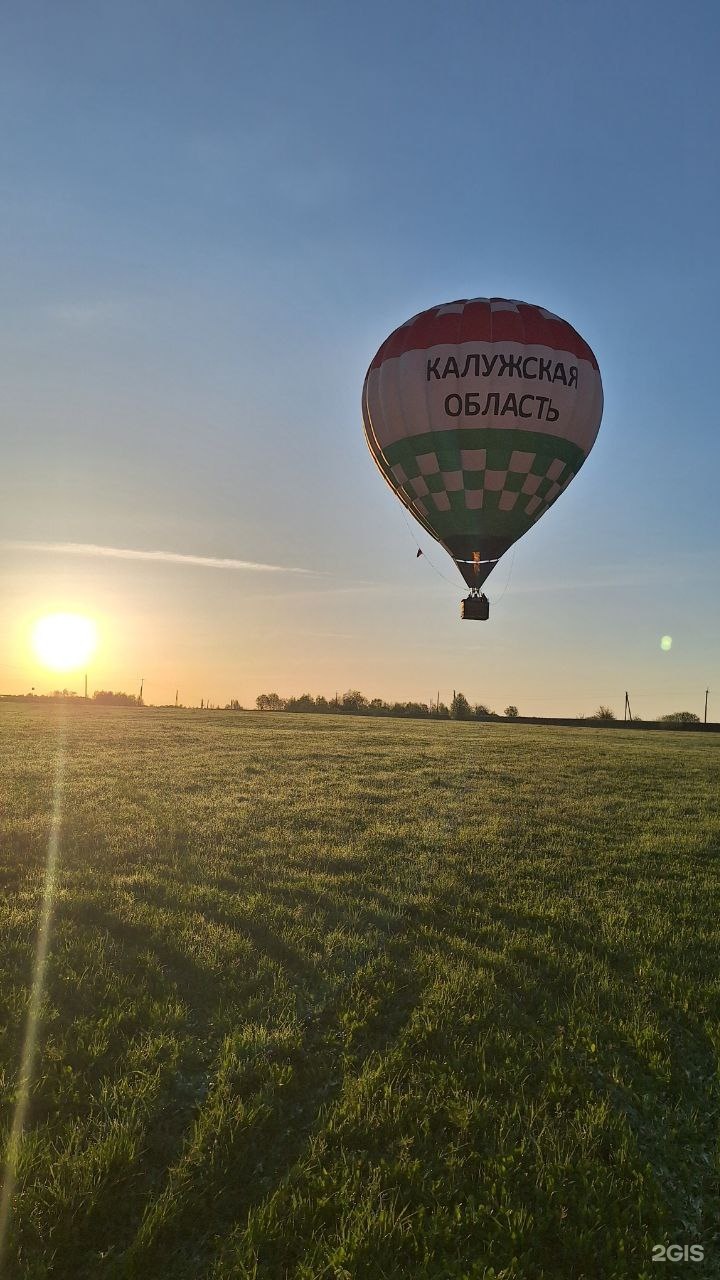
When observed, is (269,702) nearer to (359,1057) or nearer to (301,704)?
(301,704)

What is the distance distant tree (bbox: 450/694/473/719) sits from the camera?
6731 centimetres

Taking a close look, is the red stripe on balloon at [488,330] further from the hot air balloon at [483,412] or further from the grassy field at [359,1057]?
the grassy field at [359,1057]

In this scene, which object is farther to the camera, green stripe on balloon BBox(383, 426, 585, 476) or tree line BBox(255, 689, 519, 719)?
tree line BBox(255, 689, 519, 719)

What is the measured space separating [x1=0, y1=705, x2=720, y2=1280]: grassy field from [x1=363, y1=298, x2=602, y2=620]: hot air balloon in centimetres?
1283

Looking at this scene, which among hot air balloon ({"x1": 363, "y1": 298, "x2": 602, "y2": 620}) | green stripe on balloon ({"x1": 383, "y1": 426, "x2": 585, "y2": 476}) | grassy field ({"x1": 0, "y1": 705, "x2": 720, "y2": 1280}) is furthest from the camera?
green stripe on balloon ({"x1": 383, "y1": 426, "x2": 585, "y2": 476})

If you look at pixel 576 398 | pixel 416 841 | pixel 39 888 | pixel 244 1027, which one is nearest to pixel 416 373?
pixel 576 398

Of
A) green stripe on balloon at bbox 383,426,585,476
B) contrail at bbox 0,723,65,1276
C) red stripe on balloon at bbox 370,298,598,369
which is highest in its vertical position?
red stripe on balloon at bbox 370,298,598,369

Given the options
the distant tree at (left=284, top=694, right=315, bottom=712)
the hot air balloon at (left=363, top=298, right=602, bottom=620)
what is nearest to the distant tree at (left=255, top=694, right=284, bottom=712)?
the distant tree at (left=284, top=694, right=315, bottom=712)

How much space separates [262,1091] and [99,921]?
3.93 metres

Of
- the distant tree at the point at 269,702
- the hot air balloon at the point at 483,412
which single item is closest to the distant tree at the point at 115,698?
the distant tree at the point at 269,702

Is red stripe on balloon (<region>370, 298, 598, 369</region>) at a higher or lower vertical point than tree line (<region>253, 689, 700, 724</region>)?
higher

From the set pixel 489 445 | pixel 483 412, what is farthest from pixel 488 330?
pixel 489 445

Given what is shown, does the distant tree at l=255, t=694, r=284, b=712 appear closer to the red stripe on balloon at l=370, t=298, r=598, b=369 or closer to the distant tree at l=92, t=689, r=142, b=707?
the distant tree at l=92, t=689, r=142, b=707

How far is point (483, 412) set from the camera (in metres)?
20.2
